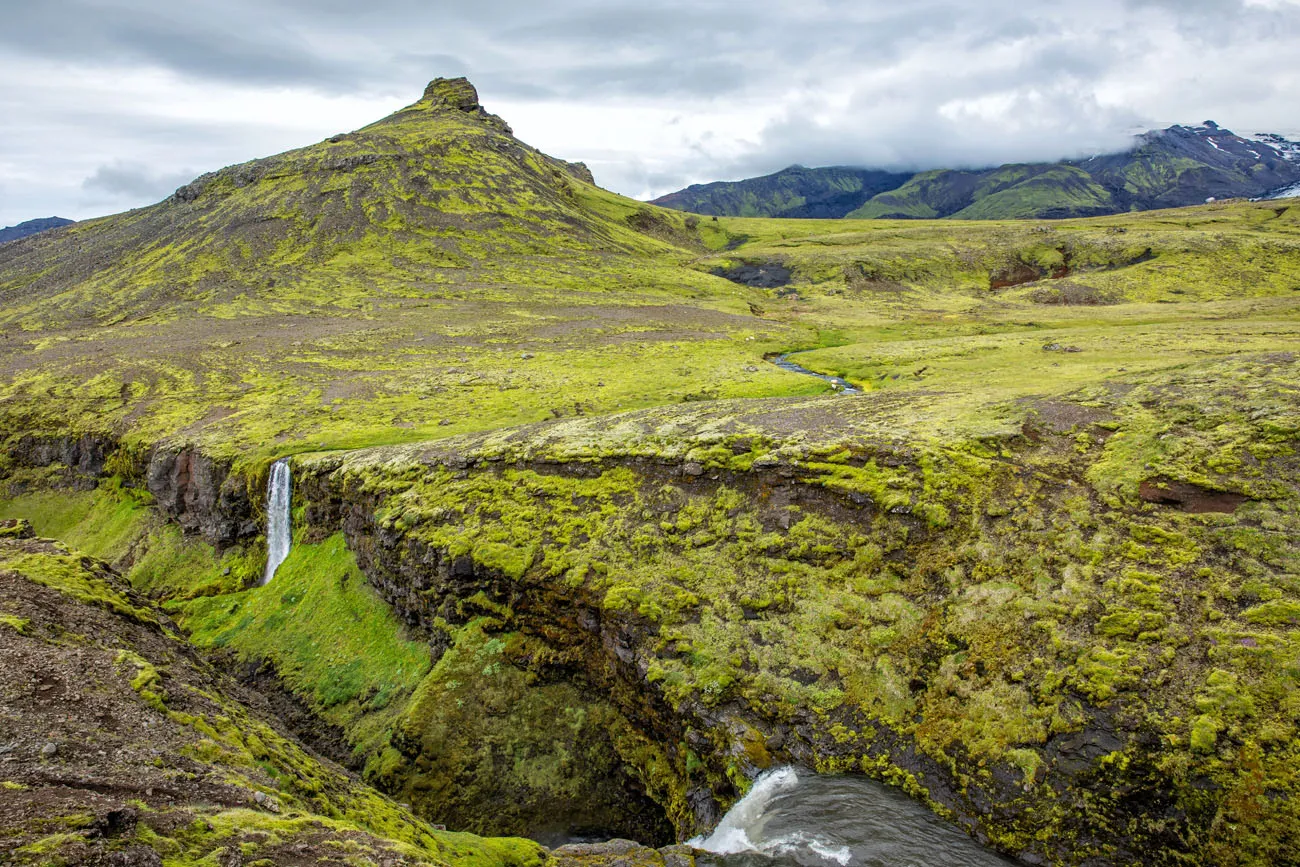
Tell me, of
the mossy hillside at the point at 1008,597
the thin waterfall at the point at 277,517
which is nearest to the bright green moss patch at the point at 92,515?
the thin waterfall at the point at 277,517

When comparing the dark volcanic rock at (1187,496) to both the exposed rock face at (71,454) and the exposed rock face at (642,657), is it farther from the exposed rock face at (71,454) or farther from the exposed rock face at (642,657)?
the exposed rock face at (71,454)

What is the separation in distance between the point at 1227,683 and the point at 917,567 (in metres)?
8.51

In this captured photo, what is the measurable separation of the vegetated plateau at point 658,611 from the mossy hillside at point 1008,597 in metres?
0.10

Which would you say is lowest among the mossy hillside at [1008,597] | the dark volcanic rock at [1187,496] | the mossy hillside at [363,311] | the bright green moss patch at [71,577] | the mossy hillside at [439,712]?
the mossy hillside at [439,712]

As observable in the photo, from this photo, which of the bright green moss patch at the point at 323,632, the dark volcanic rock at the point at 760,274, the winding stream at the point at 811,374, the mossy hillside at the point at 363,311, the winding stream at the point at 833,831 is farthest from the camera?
the dark volcanic rock at the point at 760,274

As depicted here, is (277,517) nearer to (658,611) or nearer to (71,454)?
(71,454)

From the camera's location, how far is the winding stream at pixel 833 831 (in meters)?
15.1

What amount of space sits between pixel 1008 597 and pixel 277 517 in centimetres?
4205

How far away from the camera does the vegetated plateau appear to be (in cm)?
1414

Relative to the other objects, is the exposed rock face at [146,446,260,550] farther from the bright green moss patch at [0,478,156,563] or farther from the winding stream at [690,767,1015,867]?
the winding stream at [690,767,1015,867]

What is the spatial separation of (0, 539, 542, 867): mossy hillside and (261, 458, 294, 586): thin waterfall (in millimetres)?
20342

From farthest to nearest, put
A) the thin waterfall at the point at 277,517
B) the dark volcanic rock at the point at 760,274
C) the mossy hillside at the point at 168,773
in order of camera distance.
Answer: the dark volcanic rock at the point at 760,274 < the thin waterfall at the point at 277,517 < the mossy hillside at the point at 168,773

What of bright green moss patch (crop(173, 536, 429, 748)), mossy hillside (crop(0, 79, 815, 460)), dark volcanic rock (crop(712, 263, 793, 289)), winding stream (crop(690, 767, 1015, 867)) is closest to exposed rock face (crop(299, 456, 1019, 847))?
winding stream (crop(690, 767, 1015, 867))

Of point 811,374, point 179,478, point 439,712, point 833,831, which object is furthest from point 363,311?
point 833,831
